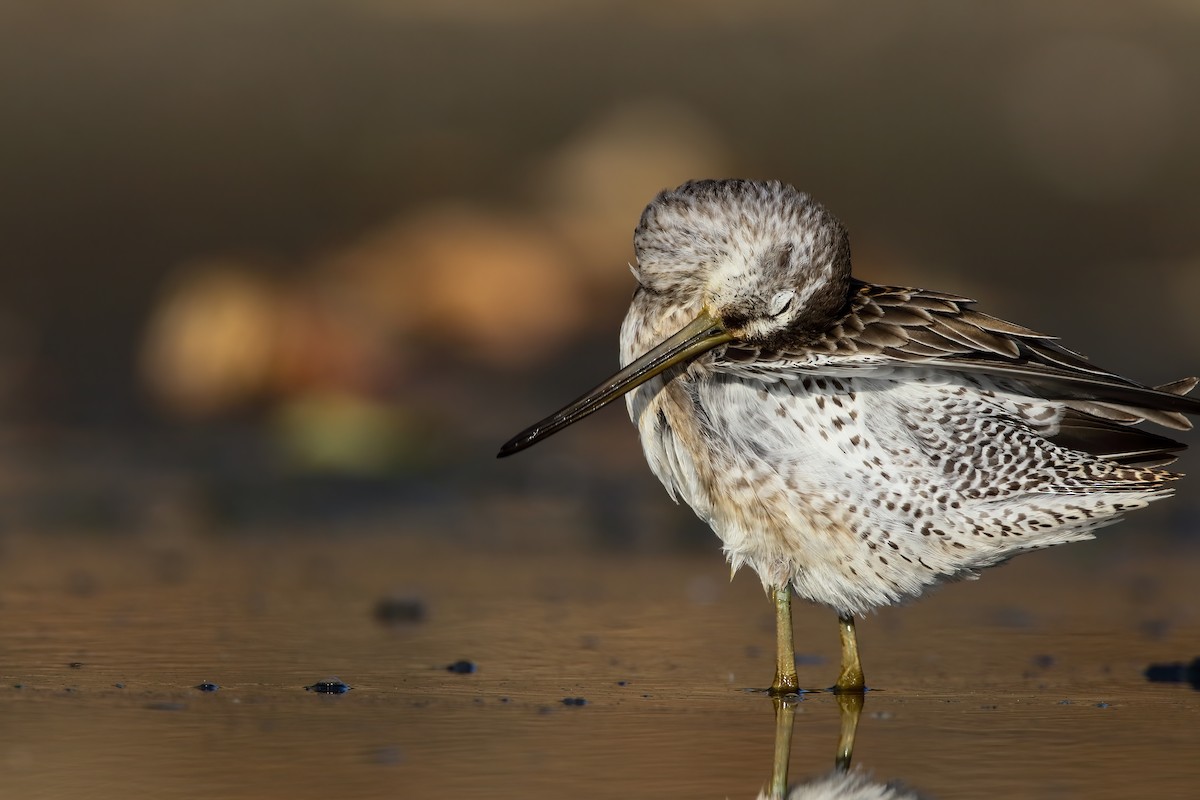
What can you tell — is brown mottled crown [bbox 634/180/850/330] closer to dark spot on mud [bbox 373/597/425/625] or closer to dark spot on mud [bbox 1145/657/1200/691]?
dark spot on mud [bbox 1145/657/1200/691]

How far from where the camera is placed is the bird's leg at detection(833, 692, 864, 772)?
464cm

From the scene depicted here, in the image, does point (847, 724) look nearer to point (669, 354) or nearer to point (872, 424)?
point (872, 424)

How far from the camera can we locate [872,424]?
17.6 feet

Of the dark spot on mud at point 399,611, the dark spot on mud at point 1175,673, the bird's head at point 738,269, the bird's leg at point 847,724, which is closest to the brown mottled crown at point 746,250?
the bird's head at point 738,269

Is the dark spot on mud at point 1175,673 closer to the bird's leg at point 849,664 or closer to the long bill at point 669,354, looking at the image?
the bird's leg at point 849,664

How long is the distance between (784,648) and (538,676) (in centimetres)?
64

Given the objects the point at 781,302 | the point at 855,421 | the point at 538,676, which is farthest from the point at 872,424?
the point at 538,676

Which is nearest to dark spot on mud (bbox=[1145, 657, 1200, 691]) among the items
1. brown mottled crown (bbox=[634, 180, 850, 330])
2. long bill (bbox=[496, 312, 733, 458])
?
brown mottled crown (bbox=[634, 180, 850, 330])

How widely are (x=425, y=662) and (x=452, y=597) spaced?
124 cm

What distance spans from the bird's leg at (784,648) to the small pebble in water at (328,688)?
1.08 m

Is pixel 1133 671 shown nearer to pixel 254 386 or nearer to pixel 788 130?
pixel 254 386

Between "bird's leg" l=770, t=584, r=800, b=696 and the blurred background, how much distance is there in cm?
362

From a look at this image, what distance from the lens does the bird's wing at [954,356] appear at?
5.18 metres

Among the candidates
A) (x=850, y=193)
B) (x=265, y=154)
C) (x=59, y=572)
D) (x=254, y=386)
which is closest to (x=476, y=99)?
(x=265, y=154)
